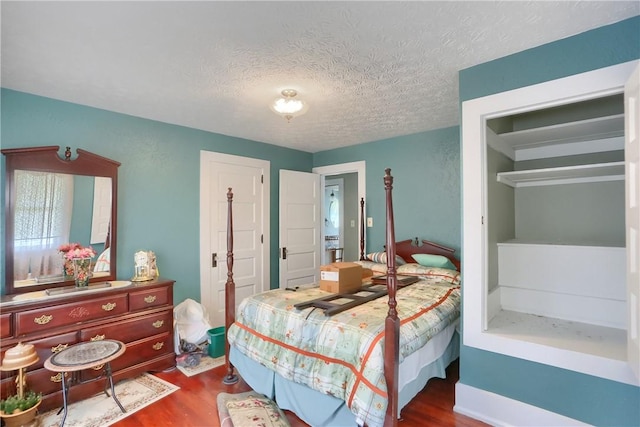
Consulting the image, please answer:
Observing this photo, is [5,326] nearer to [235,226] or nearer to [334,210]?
[235,226]

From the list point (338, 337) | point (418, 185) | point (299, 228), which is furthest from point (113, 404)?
point (418, 185)

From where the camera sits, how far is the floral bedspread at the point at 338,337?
175cm

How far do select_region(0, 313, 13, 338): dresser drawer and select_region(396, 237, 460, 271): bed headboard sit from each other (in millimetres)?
3625

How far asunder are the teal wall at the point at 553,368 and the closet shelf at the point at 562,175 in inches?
27.6

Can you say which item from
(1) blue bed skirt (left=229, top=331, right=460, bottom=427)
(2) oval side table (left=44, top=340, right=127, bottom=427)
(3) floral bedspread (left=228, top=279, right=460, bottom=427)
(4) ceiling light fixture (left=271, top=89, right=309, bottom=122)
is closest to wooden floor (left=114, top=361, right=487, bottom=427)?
(1) blue bed skirt (left=229, top=331, right=460, bottom=427)

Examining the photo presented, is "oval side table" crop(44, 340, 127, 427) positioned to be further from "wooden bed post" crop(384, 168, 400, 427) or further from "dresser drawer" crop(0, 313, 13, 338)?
"wooden bed post" crop(384, 168, 400, 427)

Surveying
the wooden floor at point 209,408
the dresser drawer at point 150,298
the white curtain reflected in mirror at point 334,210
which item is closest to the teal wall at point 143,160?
the dresser drawer at point 150,298

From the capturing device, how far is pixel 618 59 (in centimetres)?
172

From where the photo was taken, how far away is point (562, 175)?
255 cm

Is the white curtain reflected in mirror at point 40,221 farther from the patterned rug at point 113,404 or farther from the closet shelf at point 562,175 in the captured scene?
the closet shelf at point 562,175

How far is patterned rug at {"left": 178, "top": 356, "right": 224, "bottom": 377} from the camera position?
2.85 metres

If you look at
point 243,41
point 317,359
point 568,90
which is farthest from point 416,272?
point 243,41

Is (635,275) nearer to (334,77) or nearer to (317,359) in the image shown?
(317,359)

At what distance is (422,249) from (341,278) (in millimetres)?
1552
